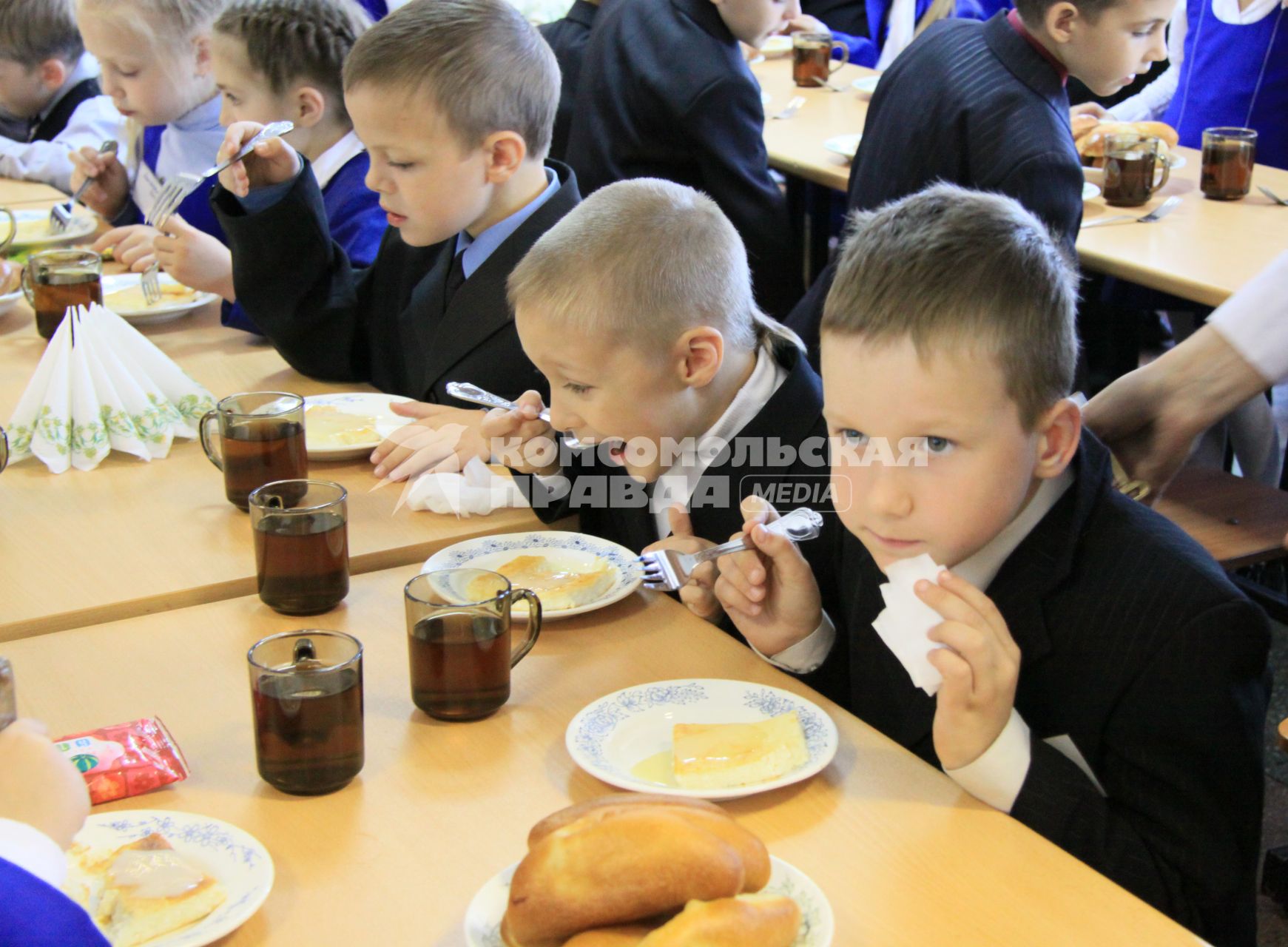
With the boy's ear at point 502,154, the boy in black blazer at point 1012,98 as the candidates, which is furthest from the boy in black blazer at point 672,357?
the boy in black blazer at point 1012,98

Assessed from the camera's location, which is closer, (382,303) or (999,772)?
(999,772)

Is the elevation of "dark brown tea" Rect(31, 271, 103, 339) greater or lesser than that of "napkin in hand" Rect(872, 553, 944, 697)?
lesser

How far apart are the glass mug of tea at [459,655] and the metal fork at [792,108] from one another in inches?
115

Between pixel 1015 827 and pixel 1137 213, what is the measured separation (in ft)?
7.03

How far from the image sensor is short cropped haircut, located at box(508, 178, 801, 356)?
1454 mm

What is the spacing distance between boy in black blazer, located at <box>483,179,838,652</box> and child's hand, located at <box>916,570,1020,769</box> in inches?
17.5

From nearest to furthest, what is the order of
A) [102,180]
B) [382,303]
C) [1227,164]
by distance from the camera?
[382,303] → [1227,164] → [102,180]

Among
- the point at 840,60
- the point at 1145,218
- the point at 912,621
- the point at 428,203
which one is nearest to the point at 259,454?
the point at 428,203

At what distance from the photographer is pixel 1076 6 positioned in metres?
2.34

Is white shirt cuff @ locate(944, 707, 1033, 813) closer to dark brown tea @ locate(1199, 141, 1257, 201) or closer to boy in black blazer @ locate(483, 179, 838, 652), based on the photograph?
boy in black blazer @ locate(483, 179, 838, 652)

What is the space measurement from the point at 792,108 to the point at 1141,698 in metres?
3.02

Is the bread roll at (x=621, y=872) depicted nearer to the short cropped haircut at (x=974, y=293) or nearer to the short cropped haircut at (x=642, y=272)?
the short cropped haircut at (x=974, y=293)

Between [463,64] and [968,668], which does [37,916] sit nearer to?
[968,668]

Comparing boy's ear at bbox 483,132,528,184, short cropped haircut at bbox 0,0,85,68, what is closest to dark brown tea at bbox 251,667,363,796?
boy's ear at bbox 483,132,528,184
